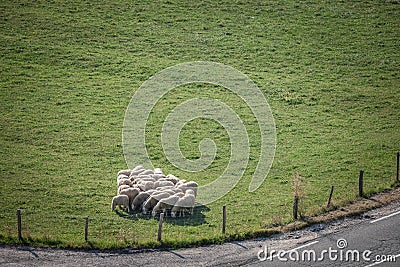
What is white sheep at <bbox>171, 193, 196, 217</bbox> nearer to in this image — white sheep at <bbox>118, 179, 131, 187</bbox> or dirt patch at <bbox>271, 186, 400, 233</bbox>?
white sheep at <bbox>118, 179, 131, 187</bbox>

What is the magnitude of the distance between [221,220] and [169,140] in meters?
10.5

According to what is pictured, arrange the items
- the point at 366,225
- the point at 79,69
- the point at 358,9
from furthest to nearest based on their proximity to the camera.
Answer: the point at 358,9, the point at 79,69, the point at 366,225

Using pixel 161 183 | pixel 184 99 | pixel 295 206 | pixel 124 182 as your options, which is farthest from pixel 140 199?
pixel 184 99

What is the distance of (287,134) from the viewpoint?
1390 inches

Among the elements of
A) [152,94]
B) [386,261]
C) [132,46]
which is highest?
[132,46]

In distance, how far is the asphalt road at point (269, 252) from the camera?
2119 cm

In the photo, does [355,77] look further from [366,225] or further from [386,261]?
[386,261]

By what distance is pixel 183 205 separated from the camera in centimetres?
2511

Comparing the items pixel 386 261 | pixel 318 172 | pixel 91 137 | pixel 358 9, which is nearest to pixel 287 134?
pixel 318 172

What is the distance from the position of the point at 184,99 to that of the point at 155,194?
15511 millimetres

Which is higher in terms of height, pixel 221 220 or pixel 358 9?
pixel 358 9

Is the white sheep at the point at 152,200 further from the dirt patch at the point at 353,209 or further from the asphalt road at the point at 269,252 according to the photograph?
the dirt patch at the point at 353,209

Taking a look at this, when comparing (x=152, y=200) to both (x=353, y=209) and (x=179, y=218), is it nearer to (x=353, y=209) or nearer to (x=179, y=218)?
(x=179, y=218)

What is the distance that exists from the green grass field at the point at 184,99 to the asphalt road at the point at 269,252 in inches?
27.4
